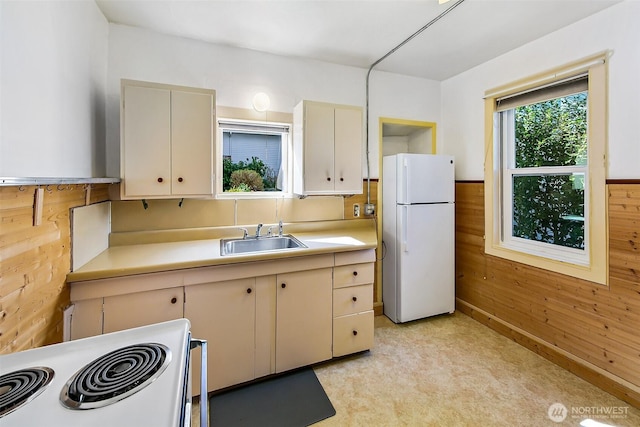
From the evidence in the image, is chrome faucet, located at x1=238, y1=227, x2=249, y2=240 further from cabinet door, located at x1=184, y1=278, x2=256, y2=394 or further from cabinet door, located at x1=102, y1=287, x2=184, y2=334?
cabinet door, located at x1=102, y1=287, x2=184, y2=334

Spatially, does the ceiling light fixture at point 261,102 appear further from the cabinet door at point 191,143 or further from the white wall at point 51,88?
the white wall at point 51,88

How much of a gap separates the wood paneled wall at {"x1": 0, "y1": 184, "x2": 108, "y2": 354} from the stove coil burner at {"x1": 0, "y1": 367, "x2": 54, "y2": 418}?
35 cm

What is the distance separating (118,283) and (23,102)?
95 centimetres

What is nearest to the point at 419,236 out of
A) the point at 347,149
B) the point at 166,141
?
the point at 347,149

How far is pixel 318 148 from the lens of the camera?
7.91 feet

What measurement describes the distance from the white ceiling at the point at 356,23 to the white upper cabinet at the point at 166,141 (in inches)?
21.1

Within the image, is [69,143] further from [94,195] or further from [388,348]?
[388,348]

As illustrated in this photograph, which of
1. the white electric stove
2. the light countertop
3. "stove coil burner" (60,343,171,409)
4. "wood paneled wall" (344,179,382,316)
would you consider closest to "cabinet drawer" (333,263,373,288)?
the light countertop

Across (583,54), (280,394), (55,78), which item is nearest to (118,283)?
(55,78)

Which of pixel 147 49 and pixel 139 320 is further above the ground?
pixel 147 49

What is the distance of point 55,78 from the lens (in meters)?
1.35

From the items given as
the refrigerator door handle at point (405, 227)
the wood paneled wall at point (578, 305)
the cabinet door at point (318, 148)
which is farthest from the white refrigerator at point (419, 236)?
the cabinet door at point (318, 148)

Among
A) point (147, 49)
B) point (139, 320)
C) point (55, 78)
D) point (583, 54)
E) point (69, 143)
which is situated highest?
point (147, 49)

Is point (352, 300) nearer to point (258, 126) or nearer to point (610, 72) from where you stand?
point (258, 126)
